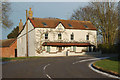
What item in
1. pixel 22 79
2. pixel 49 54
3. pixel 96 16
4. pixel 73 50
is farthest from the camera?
pixel 96 16

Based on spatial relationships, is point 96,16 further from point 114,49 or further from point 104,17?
point 114,49

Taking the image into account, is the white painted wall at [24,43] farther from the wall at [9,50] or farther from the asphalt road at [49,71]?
the asphalt road at [49,71]

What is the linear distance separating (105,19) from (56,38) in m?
15.5

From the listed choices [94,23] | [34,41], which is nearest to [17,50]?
[34,41]

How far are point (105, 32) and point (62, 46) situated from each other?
1477cm

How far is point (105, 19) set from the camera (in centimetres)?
5272

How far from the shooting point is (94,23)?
185 ft

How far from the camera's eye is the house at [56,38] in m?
44.3

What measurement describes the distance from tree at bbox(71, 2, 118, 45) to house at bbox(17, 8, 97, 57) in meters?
3.94

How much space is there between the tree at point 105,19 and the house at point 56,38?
3.94 meters

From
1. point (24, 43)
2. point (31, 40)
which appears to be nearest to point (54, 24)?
point (31, 40)

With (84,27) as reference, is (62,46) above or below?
below

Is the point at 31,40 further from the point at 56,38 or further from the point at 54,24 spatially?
the point at 54,24

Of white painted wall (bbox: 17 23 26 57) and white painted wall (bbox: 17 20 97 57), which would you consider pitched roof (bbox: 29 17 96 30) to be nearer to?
white painted wall (bbox: 17 20 97 57)
